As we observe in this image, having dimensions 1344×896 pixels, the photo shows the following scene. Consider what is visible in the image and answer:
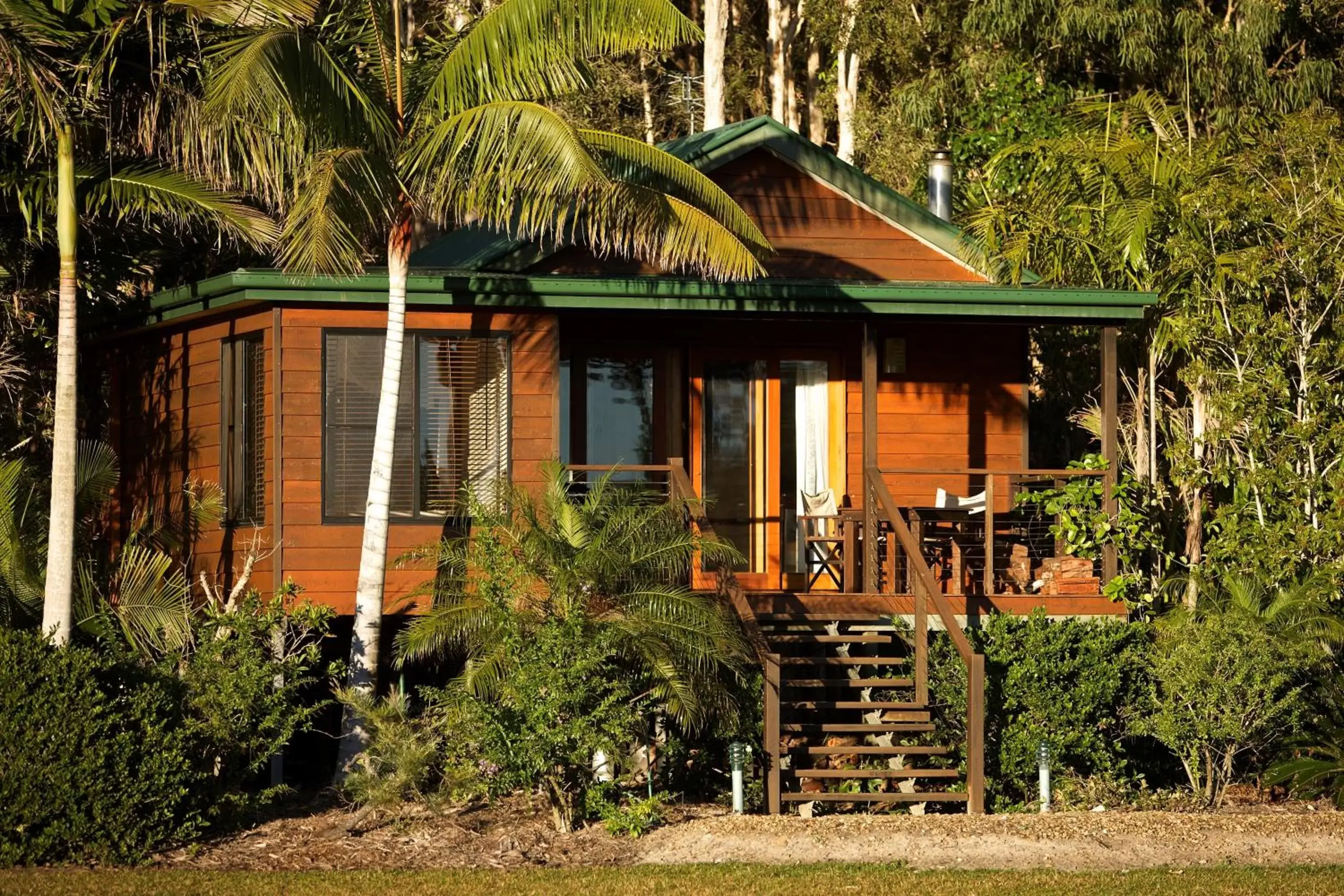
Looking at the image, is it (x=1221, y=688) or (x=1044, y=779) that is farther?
(x=1221, y=688)

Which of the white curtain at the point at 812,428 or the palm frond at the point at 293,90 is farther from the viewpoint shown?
the white curtain at the point at 812,428

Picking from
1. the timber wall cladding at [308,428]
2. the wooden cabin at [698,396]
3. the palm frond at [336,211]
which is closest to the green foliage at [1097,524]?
the wooden cabin at [698,396]

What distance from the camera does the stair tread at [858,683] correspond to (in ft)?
42.0

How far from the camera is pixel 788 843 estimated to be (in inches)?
436

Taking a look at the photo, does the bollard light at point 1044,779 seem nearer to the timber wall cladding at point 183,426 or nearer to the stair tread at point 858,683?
the stair tread at point 858,683

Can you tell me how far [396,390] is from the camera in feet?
41.5

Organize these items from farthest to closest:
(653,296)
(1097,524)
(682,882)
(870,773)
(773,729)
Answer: (1097,524) → (653,296) → (870,773) → (773,729) → (682,882)

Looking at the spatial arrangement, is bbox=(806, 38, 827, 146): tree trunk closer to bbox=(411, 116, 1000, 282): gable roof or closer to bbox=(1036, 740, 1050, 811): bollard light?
bbox=(411, 116, 1000, 282): gable roof

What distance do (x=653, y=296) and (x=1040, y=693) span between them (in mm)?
4067

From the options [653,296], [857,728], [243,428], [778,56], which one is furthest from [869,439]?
[778,56]

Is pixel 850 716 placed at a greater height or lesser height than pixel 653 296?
lesser

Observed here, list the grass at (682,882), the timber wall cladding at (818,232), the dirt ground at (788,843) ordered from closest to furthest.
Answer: the grass at (682,882) → the dirt ground at (788,843) → the timber wall cladding at (818,232)

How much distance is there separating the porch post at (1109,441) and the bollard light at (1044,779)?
6.37 feet

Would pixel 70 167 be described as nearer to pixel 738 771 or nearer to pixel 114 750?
pixel 114 750
